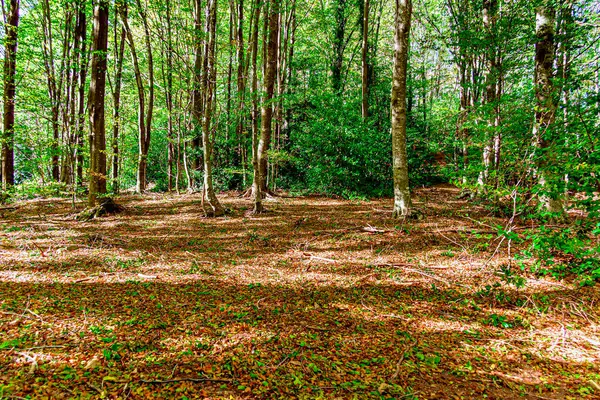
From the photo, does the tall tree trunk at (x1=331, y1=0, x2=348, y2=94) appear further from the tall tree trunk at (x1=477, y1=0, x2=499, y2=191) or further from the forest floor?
the forest floor

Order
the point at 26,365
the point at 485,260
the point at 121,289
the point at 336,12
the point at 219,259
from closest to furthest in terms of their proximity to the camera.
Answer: the point at 26,365
the point at 121,289
the point at 485,260
the point at 219,259
the point at 336,12

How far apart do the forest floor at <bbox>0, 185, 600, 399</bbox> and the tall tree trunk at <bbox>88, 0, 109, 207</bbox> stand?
2913 mm

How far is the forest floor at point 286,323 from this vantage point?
233 cm

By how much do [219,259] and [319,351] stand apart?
3.37 metres

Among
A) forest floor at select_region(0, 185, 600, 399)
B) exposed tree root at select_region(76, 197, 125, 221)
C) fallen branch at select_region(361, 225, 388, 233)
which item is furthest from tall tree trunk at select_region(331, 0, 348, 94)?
forest floor at select_region(0, 185, 600, 399)

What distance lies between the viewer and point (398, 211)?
8.09m

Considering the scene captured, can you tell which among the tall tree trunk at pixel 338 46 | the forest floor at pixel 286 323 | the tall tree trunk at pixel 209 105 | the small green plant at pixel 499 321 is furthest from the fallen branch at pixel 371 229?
the tall tree trunk at pixel 338 46

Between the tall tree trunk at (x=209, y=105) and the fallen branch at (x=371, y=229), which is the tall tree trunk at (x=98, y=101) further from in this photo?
the fallen branch at (x=371, y=229)

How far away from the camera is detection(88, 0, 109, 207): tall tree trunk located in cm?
845

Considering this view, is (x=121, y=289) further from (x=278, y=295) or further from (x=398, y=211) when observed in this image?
(x=398, y=211)

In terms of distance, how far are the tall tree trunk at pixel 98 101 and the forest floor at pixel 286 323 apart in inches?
115

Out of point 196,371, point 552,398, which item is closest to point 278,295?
point 196,371

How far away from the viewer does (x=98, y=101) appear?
8812mm

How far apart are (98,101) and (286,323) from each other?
29.8 ft
